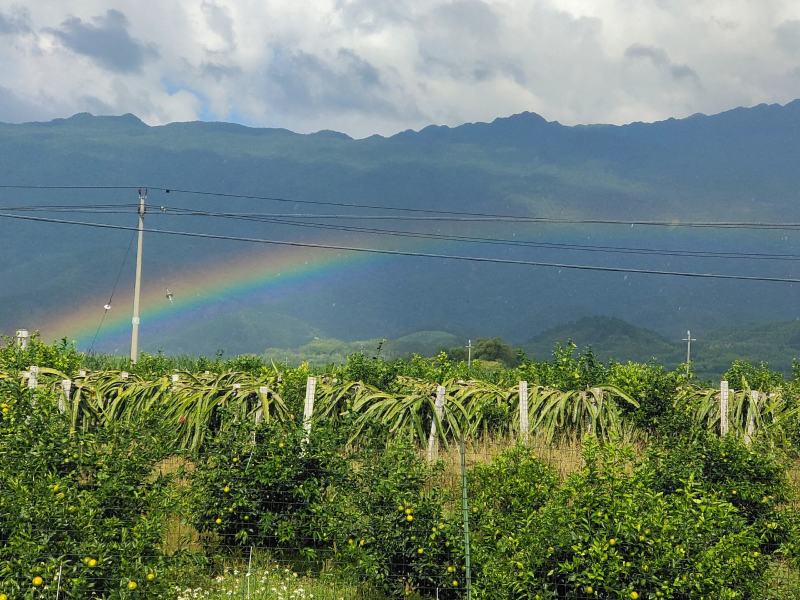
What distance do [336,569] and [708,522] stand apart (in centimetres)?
308

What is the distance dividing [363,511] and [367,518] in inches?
2.7

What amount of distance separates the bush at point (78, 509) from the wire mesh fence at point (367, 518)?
0.05 feet

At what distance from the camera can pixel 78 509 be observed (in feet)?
21.4

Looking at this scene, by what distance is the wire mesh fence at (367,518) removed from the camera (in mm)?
6441

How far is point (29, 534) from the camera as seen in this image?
630 cm

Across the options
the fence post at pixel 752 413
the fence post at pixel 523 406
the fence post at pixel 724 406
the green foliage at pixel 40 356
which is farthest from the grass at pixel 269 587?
the green foliage at pixel 40 356

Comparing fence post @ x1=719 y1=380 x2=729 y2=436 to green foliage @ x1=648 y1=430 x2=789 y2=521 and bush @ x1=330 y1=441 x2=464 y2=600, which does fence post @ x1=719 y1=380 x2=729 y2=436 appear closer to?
green foliage @ x1=648 y1=430 x2=789 y2=521

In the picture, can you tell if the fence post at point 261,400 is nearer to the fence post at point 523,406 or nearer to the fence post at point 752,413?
the fence post at point 523,406

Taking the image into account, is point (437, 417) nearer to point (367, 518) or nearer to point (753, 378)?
point (367, 518)

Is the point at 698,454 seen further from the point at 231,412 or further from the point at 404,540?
the point at 231,412

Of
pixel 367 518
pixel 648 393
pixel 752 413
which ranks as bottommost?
pixel 367 518

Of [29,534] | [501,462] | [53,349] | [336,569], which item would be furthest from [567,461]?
[53,349]

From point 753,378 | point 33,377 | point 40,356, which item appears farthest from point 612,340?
point 33,377

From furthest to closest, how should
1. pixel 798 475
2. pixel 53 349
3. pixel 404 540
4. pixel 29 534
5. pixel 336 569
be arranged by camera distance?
pixel 53 349, pixel 798 475, pixel 336 569, pixel 404 540, pixel 29 534
